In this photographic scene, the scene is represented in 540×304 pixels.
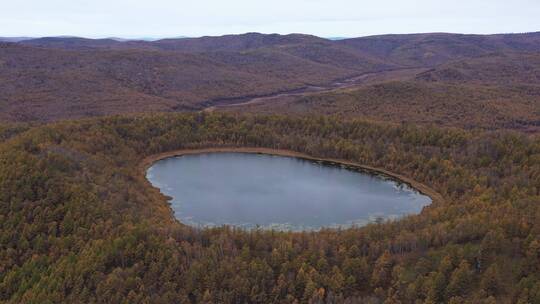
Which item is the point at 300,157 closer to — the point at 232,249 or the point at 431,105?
the point at 232,249

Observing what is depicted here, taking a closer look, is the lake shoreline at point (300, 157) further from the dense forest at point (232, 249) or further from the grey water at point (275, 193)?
the dense forest at point (232, 249)

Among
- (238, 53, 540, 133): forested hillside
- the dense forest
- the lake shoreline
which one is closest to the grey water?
the lake shoreline

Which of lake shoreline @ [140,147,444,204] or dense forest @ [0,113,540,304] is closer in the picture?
dense forest @ [0,113,540,304]

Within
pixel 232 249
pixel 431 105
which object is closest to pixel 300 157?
pixel 232 249

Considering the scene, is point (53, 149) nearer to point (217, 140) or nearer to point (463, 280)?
point (217, 140)

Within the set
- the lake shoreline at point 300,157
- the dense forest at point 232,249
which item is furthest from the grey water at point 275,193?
the dense forest at point 232,249

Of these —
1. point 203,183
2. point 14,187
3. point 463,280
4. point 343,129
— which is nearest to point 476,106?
point 343,129

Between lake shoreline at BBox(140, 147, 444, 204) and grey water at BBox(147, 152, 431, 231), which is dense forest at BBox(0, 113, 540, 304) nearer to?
lake shoreline at BBox(140, 147, 444, 204)
